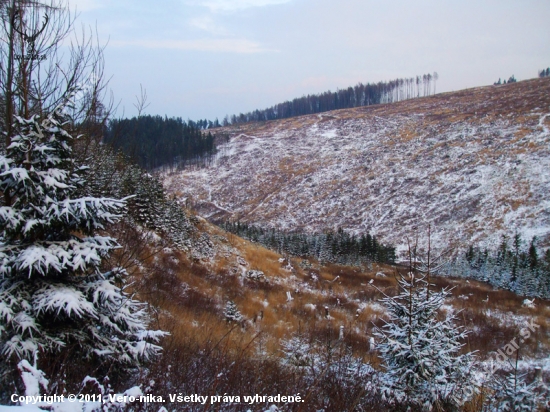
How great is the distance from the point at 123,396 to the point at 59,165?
8.77 ft

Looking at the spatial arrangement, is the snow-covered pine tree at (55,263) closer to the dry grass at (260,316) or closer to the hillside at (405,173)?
the dry grass at (260,316)

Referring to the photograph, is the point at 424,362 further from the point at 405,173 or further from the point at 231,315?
the point at 405,173

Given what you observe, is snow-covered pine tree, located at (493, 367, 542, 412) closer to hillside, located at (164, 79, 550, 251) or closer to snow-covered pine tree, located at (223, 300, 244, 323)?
snow-covered pine tree, located at (223, 300, 244, 323)

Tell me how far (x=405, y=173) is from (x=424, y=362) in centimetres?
6017

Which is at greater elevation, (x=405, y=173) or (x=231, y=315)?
(x=405, y=173)

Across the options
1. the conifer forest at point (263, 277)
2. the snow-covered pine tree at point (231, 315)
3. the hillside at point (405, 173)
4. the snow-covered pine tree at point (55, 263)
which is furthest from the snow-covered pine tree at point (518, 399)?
the hillside at point (405, 173)

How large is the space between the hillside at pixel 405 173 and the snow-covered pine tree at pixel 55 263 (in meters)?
45.5

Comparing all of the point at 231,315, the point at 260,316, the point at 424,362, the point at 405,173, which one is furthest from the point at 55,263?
the point at 405,173

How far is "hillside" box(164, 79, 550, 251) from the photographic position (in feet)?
149

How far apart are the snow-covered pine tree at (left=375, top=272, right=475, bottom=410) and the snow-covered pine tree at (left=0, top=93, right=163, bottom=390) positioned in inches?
126

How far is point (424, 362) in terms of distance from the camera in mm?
4289

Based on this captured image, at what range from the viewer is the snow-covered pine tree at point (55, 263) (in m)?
3.16

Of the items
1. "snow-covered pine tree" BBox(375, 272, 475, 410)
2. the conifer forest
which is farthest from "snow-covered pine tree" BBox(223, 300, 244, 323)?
"snow-covered pine tree" BBox(375, 272, 475, 410)

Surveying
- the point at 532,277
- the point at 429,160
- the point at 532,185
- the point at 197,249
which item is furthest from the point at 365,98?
the point at 197,249
